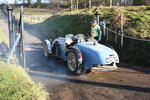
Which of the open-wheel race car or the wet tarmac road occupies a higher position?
the open-wheel race car

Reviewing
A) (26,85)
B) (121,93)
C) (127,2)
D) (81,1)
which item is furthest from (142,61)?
(81,1)

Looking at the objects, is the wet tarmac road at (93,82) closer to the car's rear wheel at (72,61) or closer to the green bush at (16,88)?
the car's rear wheel at (72,61)

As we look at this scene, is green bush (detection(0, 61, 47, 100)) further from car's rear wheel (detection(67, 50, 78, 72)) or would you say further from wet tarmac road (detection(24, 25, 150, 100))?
car's rear wheel (detection(67, 50, 78, 72))

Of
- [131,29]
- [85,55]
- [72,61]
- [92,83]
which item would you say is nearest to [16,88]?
[92,83]

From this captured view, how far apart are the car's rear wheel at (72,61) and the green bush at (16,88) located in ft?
8.02

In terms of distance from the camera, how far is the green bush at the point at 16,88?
5.97 metres

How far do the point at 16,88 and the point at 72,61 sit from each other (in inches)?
144

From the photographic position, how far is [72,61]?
9719 millimetres

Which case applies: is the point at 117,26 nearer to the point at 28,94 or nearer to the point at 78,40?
the point at 78,40

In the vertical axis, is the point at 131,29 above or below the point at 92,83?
above

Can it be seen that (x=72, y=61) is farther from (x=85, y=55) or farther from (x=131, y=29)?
(x=131, y=29)

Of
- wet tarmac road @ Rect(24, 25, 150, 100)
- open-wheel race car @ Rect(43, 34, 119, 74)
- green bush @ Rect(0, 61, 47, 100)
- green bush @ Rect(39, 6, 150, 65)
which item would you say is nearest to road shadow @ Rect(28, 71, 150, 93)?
wet tarmac road @ Rect(24, 25, 150, 100)

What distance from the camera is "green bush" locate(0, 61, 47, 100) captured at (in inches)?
235

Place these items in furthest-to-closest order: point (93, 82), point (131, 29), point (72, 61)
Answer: point (131, 29), point (72, 61), point (93, 82)
